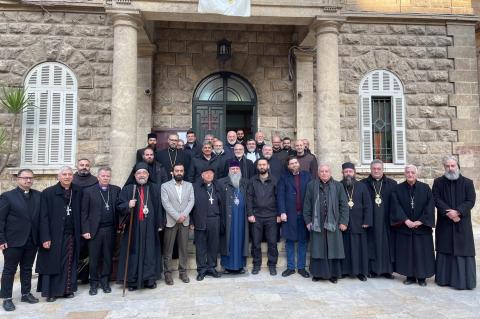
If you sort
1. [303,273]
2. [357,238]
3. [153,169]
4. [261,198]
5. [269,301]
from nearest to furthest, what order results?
[269,301] < [357,238] < [303,273] < [261,198] < [153,169]

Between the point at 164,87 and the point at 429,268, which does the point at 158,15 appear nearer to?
the point at 164,87

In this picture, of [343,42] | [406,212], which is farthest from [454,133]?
[406,212]

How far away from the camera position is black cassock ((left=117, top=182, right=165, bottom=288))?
559 centimetres

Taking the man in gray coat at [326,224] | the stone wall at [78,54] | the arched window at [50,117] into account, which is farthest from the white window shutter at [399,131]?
the arched window at [50,117]

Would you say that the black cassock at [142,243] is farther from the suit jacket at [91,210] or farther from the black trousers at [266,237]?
the black trousers at [266,237]

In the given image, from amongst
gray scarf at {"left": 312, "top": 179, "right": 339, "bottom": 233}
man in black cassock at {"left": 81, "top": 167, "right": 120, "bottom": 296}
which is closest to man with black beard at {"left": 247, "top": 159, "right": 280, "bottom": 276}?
gray scarf at {"left": 312, "top": 179, "right": 339, "bottom": 233}

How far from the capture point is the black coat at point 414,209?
5.89 m

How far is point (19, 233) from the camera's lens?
4980 millimetres

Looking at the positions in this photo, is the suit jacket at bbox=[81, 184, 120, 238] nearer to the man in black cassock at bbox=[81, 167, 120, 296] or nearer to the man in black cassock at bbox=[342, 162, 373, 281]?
the man in black cassock at bbox=[81, 167, 120, 296]

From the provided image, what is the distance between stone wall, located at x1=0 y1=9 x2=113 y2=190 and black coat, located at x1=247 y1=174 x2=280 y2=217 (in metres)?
4.41

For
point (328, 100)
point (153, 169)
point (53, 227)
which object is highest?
point (328, 100)

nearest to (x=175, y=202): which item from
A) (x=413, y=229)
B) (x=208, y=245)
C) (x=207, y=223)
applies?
(x=207, y=223)

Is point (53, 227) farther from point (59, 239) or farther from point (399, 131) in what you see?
point (399, 131)

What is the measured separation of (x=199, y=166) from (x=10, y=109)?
4517 millimetres
